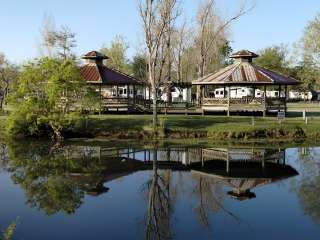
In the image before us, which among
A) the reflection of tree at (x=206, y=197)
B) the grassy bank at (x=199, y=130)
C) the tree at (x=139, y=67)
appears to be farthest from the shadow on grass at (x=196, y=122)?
the tree at (x=139, y=67)

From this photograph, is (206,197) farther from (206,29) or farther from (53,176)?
(206,29)

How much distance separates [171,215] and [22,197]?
5.58m

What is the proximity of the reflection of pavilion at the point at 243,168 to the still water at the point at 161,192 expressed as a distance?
0.04 metres

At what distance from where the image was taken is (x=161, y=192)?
1731cm

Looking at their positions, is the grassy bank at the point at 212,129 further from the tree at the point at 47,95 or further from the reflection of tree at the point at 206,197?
the reflection of tree at the point at 206,197

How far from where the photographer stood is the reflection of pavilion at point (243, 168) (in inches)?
739

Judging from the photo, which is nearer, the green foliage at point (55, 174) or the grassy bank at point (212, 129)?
the green foliage at point (55, 174)

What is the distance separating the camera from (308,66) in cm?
6281

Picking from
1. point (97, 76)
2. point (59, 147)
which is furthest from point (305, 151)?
point (97, 76)

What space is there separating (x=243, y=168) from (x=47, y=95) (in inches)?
602

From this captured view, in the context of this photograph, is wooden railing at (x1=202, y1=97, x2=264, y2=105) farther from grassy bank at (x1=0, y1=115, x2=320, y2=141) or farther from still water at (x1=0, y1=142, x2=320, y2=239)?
still water at (x1=0, y1=142, x2=320, y2=239)

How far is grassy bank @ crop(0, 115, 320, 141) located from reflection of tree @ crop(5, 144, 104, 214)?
6.02 metres

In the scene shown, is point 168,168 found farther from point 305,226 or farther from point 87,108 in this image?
point 87,108

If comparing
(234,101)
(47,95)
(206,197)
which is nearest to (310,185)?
(206,197)
